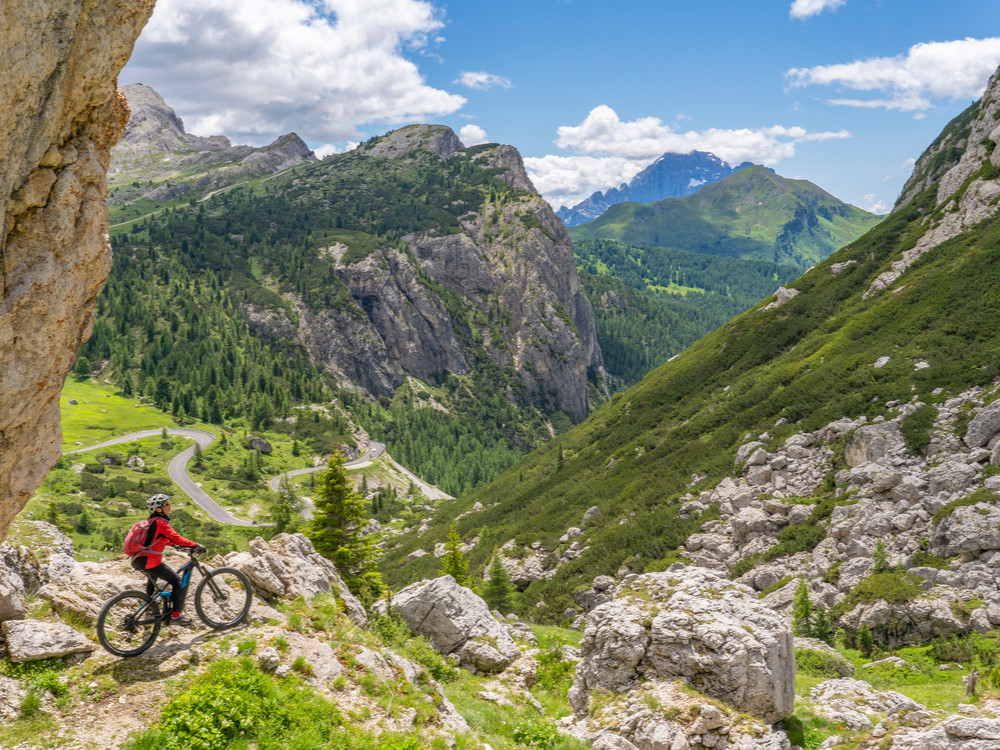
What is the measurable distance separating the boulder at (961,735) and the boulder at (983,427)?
39.2 meters

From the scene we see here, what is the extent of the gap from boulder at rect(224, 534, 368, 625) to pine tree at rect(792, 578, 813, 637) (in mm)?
27295

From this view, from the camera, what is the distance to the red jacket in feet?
46.5

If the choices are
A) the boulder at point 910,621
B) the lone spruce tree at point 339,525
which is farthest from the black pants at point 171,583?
the boulder at point 910,621

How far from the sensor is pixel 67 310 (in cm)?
1147

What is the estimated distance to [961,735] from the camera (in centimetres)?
1311

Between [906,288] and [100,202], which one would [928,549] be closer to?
[100,202]

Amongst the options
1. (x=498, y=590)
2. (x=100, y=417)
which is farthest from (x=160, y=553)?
(x=100, y=417)

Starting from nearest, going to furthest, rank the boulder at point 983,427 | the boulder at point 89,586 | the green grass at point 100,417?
the boulder at point 89,586
the boulder at point 983,427
the green grass at point 100,417

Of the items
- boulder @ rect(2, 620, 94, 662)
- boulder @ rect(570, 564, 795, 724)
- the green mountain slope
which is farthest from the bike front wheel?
the green mountain slope

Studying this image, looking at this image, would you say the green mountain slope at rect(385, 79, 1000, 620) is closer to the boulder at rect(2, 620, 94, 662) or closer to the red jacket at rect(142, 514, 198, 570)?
the red jacket at rect(142, 514, 198, 570)

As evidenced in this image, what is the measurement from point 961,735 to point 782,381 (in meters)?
72.0

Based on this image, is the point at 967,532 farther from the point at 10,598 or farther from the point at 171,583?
the point at 10,598

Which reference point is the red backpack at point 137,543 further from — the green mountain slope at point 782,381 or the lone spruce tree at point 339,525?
the green mountain slope at point 782,381

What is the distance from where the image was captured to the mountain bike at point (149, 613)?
13844mm
